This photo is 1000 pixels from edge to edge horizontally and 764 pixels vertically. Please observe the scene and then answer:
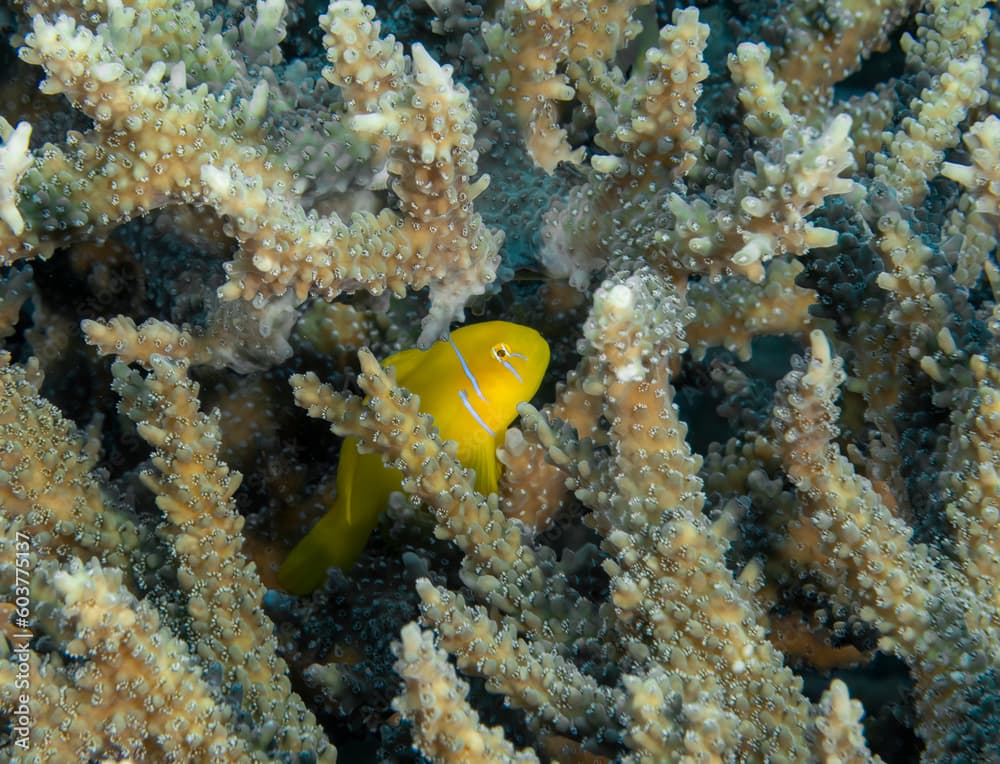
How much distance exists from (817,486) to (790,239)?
0.53 m

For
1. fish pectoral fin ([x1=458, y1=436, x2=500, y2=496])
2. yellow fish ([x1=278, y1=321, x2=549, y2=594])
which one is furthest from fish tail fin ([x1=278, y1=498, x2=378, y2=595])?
fish pectoral fin ([x1=458, y1=436, x2=500, y2=496])

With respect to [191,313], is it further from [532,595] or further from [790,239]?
[790,239]

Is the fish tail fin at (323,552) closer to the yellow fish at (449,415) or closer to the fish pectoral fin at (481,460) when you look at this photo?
the yellow fish at (449,415)

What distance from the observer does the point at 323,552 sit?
2.34 m

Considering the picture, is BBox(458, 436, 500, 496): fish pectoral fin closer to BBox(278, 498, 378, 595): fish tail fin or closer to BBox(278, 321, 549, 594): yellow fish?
BBox(278, 321, 549, 594): yellow fish

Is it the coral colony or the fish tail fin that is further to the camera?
the fish tail fin

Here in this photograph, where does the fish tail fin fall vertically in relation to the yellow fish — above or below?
below

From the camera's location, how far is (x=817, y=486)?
1673mm

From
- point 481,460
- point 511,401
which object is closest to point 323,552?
point 481,460

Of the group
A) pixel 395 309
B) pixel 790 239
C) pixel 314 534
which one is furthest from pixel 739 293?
pixel 314 534

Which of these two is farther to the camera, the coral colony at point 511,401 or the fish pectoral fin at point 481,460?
the fish pectoral fin at point 481,460

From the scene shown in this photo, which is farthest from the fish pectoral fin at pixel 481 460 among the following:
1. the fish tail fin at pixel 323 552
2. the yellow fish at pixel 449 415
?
the fish tail fin at pixel 323 552

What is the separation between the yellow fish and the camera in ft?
7.38

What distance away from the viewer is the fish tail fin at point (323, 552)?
233 cm
